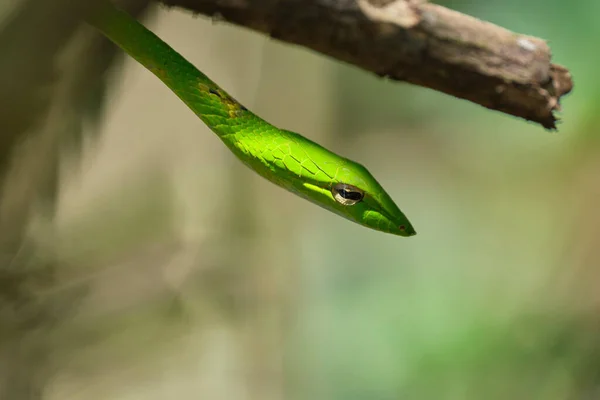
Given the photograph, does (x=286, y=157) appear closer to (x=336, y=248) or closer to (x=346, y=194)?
(x=346, y=194)

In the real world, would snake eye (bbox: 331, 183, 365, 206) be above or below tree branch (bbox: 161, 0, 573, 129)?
below

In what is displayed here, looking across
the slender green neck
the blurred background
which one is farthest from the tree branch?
the blurred background

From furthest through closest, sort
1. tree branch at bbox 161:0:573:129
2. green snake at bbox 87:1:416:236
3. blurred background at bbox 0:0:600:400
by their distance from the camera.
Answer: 1. blurred background at bbox 0:0:600:400
2. green snake at bbox 87:1:416:236
3. tree branch at bbox 161:0:573:129

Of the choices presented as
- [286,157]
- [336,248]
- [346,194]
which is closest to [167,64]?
[286,157]

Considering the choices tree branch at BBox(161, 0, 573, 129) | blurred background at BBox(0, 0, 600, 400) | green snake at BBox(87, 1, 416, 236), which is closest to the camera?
tree branch at BBox(161, 0, 573, 129)

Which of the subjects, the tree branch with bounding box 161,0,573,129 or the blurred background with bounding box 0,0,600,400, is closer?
the tree branch with bounding box 161,0,573,129

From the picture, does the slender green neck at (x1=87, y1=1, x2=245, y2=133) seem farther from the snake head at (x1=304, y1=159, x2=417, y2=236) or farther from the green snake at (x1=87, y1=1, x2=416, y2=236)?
the snake head at (x1=304, y1=159, x2=417, y2=236)

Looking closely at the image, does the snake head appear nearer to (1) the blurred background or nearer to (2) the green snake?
(2) the green snake
